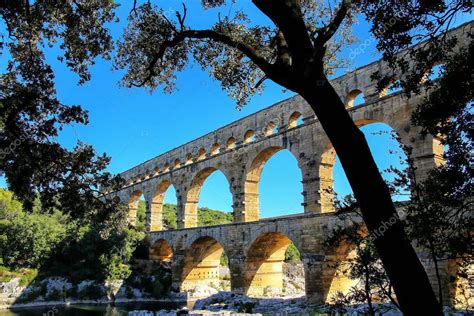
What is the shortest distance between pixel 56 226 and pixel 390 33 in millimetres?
29040

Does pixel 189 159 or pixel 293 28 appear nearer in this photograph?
pixel 293 28

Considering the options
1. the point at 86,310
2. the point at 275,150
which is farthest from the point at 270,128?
the point at 86,310

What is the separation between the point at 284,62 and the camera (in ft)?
14.7

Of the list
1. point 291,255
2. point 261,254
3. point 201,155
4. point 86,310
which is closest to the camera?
point 261,254

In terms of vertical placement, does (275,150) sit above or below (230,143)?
below

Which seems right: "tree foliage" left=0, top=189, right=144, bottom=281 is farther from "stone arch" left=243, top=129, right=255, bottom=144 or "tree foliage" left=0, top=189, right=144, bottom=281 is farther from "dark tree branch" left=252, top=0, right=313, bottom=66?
"dark tree branch" left=252, top=0, right=313, bottom=66

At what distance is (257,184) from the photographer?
74.2ft

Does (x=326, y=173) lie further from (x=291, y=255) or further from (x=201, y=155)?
(x=291, y=255)

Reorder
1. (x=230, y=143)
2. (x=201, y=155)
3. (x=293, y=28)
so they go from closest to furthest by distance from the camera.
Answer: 1. (x=293, y=28)
2. (x=230, y=143)
3. (x=201, y=155)

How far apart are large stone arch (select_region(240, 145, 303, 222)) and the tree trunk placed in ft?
57.7

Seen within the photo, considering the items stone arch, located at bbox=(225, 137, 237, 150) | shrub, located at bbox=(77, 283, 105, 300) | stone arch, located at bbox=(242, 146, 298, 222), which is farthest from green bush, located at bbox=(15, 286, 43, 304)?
stone arch, located at bbox=(225, 137, 237, 150)

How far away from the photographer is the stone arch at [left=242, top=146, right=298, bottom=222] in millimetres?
22023

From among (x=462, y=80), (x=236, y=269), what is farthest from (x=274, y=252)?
(x=462, y=80)

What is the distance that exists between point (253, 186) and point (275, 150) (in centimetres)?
252
